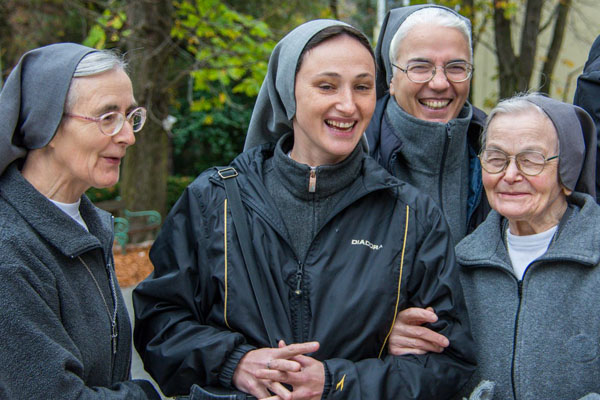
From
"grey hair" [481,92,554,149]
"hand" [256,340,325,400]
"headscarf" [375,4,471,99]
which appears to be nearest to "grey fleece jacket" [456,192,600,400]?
"grey hair" [481,92,554,149]

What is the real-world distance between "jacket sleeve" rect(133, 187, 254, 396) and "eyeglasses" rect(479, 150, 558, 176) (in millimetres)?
1189

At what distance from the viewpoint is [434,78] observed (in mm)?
2869

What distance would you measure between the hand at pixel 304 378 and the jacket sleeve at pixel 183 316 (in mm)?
164

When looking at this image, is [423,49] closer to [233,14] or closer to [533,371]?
[533,371]

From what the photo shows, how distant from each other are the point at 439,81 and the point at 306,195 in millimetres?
954

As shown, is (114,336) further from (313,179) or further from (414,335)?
(414,335)

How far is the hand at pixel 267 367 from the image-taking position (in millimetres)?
2084

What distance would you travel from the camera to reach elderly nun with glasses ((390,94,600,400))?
2225 mm

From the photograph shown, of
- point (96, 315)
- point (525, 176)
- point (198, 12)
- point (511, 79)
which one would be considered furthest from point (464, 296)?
point (198, 12)

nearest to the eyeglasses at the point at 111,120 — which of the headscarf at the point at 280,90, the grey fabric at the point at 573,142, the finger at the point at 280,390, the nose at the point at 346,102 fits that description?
the headscarf at the point at 280,90

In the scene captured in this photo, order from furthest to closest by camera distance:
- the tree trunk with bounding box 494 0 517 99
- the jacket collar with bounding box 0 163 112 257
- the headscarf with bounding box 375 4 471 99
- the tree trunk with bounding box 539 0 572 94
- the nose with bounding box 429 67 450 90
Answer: the tree trunk with bounding box 539 0 572 94 → the tree trunk with bounding box 494 0 517 99 → the headscarf with bounding box 375 4 471 99 → the nose with bounding box 429 67 450 90 → the jacket collar with bounding box 0 163 112 257

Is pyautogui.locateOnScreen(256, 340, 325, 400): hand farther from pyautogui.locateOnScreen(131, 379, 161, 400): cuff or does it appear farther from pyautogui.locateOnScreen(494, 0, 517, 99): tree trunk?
pyautogui.locateOnScreen(494, 0, 517, 99): tree trunk

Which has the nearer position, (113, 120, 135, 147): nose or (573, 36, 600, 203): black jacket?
(113, 120, 135, 147): nose

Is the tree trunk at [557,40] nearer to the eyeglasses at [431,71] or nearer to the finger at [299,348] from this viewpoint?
the eyeglasses at [431,71]
